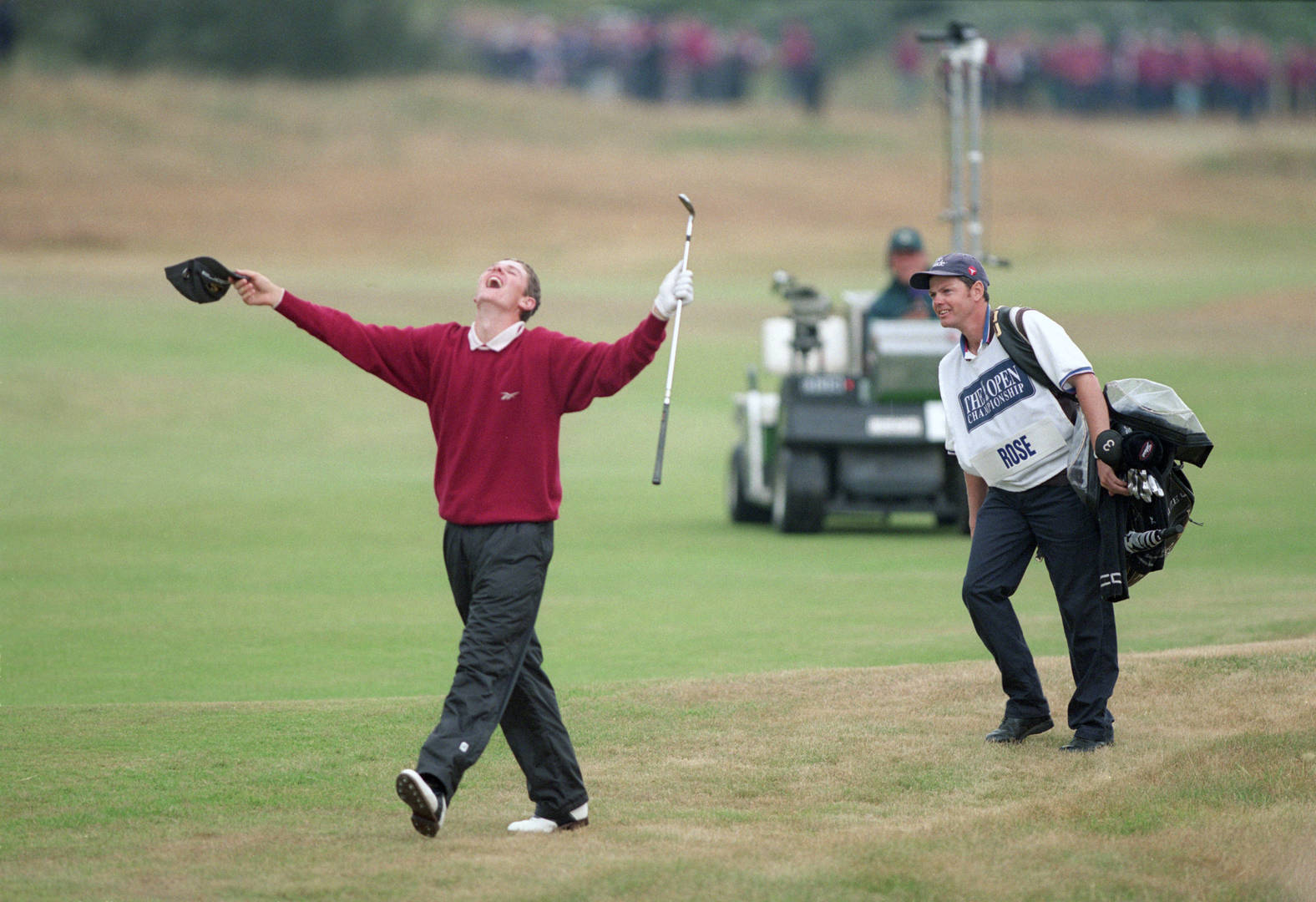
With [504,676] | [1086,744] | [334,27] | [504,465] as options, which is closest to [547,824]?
[504,676]

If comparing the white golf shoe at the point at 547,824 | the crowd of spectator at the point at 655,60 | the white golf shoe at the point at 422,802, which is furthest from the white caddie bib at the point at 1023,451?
the crowd of spectator at the point at 655,60

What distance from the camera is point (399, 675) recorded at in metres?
9.47

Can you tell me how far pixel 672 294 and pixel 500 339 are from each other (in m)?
0.61

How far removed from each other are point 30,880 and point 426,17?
6565cm

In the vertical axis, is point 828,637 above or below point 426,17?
below

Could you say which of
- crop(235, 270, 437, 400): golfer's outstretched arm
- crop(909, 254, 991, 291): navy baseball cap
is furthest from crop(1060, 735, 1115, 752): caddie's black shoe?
crop(235, 270, 437, 400): golfer's outstretched arm

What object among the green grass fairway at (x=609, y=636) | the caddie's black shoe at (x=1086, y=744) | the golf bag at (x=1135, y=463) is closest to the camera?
the green grass fairway at (x=609, y=636)

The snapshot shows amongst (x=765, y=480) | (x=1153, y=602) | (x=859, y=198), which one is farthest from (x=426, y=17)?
(x=1153, y=602)

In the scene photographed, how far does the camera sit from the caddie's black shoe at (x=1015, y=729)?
7242mm

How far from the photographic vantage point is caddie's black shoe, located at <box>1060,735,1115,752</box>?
708 centimetres

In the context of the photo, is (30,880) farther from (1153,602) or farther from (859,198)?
(859,198)

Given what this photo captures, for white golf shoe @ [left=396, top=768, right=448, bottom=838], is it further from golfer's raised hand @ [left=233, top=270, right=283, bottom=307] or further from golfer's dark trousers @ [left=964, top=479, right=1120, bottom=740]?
golfer's dark trousers @ [left=964, top=479, right=1120, bottom=740]

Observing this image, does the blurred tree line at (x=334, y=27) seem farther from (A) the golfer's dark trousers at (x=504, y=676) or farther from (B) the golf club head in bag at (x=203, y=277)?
(A) the golfer's dark trousers at (x=504, y=676)

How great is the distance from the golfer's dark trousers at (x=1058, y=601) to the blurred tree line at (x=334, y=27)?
175 feet
